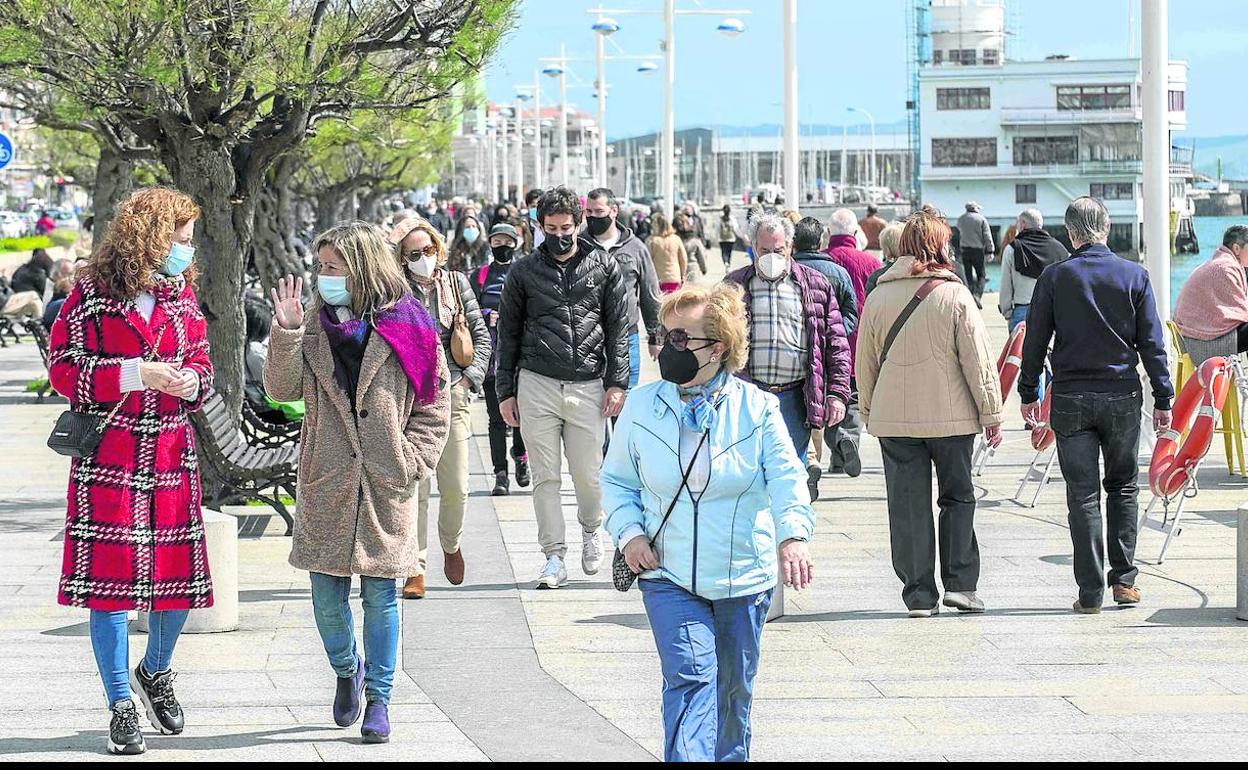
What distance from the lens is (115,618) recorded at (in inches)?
255

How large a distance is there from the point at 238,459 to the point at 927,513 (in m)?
4.39

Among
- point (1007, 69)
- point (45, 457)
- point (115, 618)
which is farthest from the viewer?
point (1007, 69)

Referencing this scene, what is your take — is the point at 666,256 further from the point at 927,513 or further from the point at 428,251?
the point at 927,513

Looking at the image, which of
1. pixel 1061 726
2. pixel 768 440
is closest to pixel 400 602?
pixel 1061 726

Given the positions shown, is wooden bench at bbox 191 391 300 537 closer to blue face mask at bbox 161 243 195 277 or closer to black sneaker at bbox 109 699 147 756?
blue face mask at bbox 161 243 195 277

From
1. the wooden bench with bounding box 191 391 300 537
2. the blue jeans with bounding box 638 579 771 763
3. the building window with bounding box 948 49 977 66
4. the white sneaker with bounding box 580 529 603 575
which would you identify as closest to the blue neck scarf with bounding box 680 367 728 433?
the blue jeans with bounding box 638 579 771 763

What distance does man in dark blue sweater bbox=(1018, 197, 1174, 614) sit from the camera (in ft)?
29.0

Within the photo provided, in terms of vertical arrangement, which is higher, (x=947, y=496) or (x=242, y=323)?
(x=242, y=323)

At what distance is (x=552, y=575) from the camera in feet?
31.5

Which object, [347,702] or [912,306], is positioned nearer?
[347,702]

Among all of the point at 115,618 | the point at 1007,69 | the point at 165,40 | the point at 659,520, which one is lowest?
the point at 115,618

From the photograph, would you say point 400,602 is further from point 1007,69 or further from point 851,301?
point 1007,69

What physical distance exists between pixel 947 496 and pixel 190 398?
381 centimetres

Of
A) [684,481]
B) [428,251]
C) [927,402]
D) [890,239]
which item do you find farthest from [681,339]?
[890,239]
